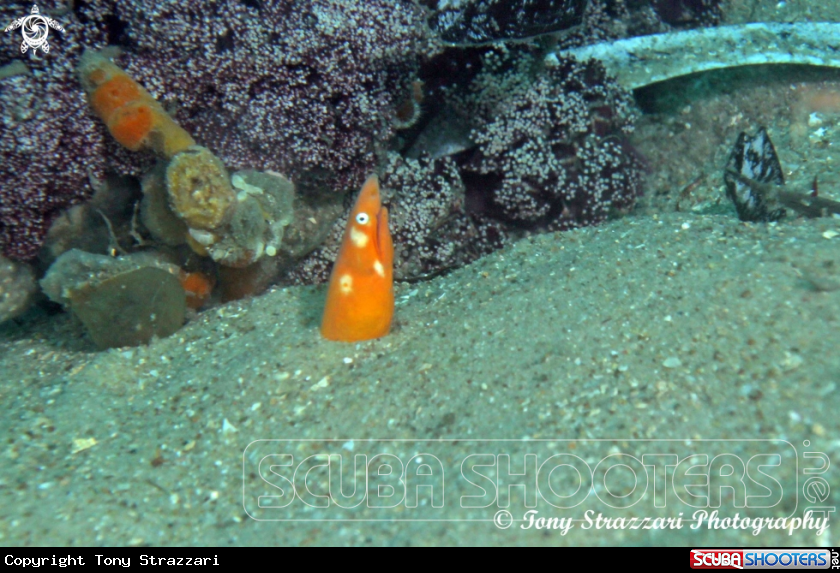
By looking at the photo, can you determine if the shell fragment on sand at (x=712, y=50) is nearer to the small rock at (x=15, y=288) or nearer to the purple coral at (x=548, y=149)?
the purple coral at (x=548, y=149)

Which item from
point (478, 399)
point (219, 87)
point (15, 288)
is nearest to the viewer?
point (478, 399)

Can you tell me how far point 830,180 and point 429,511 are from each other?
385 centimetres

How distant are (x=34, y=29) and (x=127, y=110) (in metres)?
0.66

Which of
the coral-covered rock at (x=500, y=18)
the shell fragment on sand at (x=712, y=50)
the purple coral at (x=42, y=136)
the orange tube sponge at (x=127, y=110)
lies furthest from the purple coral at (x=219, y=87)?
the shell fragment on sand at (x=712, y=50)

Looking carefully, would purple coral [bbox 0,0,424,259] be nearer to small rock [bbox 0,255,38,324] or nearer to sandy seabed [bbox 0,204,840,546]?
small rock [bbox 0,255,38,324]

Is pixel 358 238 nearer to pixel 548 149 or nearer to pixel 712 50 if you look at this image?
pixel 548 149

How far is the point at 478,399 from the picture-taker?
95.2 inches

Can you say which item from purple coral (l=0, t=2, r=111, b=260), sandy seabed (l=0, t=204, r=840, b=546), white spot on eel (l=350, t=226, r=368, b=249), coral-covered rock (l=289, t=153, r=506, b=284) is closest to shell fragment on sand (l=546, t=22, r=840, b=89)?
coral-covered rock (l=289, t=153, r=506, b=284)

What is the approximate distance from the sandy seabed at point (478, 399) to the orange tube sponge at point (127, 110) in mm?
1209

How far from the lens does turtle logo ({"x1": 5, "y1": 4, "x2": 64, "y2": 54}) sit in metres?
2.82

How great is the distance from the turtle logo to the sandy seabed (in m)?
1.86

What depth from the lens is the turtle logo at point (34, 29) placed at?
9.24 feet

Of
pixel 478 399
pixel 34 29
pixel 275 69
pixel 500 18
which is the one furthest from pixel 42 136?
pixel 500 18

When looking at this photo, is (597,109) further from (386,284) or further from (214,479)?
(214,479)
